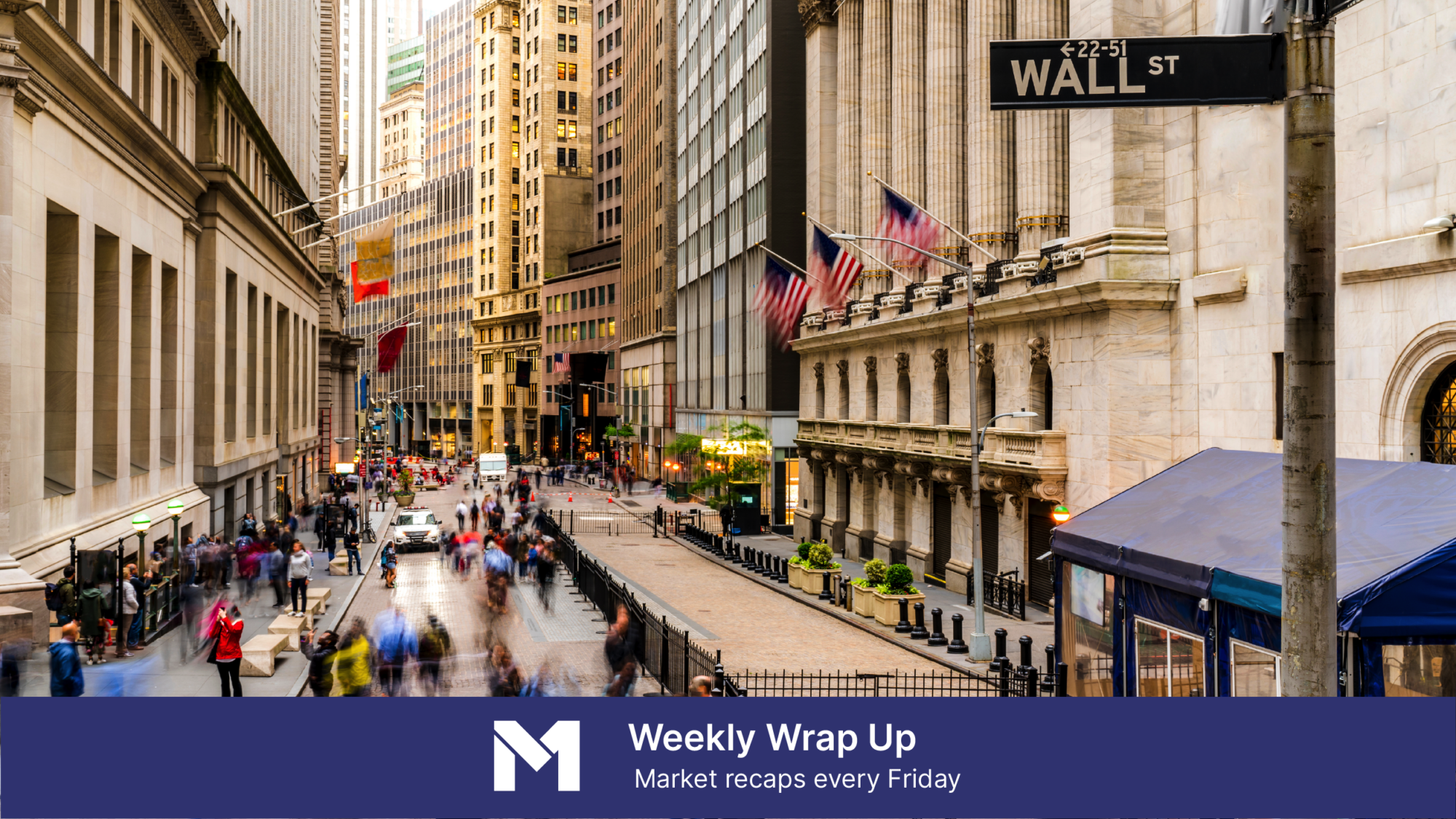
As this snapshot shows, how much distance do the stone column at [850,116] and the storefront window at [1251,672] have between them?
121ft

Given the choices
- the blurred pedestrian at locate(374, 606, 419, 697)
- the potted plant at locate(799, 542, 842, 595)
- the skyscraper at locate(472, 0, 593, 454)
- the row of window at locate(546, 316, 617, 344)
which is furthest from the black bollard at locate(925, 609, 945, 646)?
the skyscraper at locate(472, 0, 593, 454)

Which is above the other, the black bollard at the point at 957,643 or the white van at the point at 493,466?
the white van at the point at 493,466

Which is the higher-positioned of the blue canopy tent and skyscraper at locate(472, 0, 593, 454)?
skyscraper at locate(472, 0, 593, 454)

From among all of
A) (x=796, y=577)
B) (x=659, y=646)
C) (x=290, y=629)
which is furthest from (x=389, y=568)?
(x=659, y=646)

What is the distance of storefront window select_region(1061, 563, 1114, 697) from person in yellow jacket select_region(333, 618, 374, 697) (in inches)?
391

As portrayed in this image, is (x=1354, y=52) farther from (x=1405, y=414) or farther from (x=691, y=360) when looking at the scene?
(x=691, y=360)

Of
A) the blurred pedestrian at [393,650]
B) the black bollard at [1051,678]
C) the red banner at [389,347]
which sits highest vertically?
the red banner at [389,347]

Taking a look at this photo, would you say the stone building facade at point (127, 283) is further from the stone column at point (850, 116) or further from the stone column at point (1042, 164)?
the stone column at point (850, 116)

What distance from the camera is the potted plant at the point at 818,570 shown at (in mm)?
35156

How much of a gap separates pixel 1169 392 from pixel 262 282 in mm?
36142

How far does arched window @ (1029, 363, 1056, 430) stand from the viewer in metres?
31.6

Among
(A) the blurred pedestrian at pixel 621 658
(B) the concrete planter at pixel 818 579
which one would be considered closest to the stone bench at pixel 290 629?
(A) the blurred pedestrian at pixel 621 658

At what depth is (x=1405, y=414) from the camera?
18.8 m

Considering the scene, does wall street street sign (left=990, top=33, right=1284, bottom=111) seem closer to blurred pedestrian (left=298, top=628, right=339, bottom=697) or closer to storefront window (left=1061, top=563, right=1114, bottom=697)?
storefront window (left=1061, top=563, right=1114, bottom=697)
